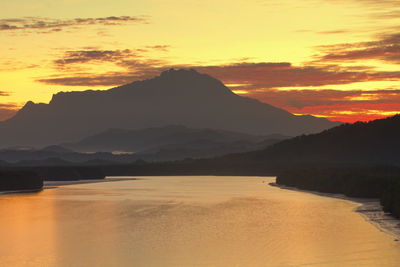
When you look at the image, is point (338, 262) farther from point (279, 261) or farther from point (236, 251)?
point (236, 251)

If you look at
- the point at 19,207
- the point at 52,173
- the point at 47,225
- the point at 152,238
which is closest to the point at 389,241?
the point at 152,238

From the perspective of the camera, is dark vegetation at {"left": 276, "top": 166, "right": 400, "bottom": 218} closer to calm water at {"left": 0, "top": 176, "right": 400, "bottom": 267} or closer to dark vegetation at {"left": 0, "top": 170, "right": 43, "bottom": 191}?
calm water at {"left": 0, "top": 176, "right": 400, "bottom": 267}

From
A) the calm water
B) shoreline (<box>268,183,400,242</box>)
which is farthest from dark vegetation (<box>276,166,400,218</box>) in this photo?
the calm water

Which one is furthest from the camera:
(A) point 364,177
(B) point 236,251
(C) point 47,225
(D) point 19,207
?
(A) point 364,177

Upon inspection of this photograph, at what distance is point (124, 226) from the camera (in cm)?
5656

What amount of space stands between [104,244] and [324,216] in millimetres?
23692

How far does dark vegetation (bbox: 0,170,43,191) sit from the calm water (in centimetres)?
4411

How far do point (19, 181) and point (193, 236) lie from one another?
80585 millimetres

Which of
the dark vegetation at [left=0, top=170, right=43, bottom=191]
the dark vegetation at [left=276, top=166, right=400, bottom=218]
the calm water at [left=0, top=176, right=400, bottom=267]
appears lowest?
the calm water at [left=0, top=176, right=400, bottom=267]

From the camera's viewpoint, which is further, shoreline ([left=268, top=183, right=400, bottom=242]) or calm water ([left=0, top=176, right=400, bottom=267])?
shoreline ([left=268, top=183, right=400, bottom=242])

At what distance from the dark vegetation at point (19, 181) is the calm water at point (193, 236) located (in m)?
44.1

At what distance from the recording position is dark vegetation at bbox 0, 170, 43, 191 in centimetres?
12094

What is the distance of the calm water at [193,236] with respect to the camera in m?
38.4

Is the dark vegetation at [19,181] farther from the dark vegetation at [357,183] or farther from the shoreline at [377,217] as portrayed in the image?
the shoreline at [377,217]
